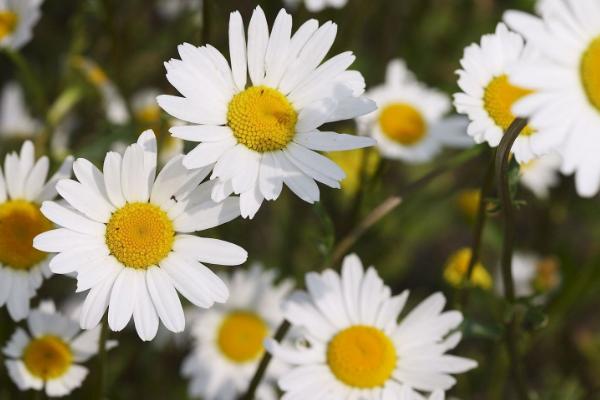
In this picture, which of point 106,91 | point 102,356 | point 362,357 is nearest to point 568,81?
point 362,357

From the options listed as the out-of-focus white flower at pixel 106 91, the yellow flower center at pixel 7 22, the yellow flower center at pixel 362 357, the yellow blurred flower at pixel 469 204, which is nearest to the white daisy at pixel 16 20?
the yellow flower center at pixel 7 22

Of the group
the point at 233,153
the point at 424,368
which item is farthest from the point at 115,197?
the point at 424,368

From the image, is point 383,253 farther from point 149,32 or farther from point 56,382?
point 149,32

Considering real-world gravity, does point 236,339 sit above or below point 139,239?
below

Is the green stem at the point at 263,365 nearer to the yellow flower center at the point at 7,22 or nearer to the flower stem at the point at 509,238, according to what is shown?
the flower stem at the point at 509,238

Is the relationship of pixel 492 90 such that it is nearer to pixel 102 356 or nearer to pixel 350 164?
pixel 102 356

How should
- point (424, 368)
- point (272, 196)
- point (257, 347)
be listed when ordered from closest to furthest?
point (272, 196)
point (424, 368)
point (257, 347)

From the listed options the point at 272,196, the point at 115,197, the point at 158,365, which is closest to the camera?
the point at 272,196
